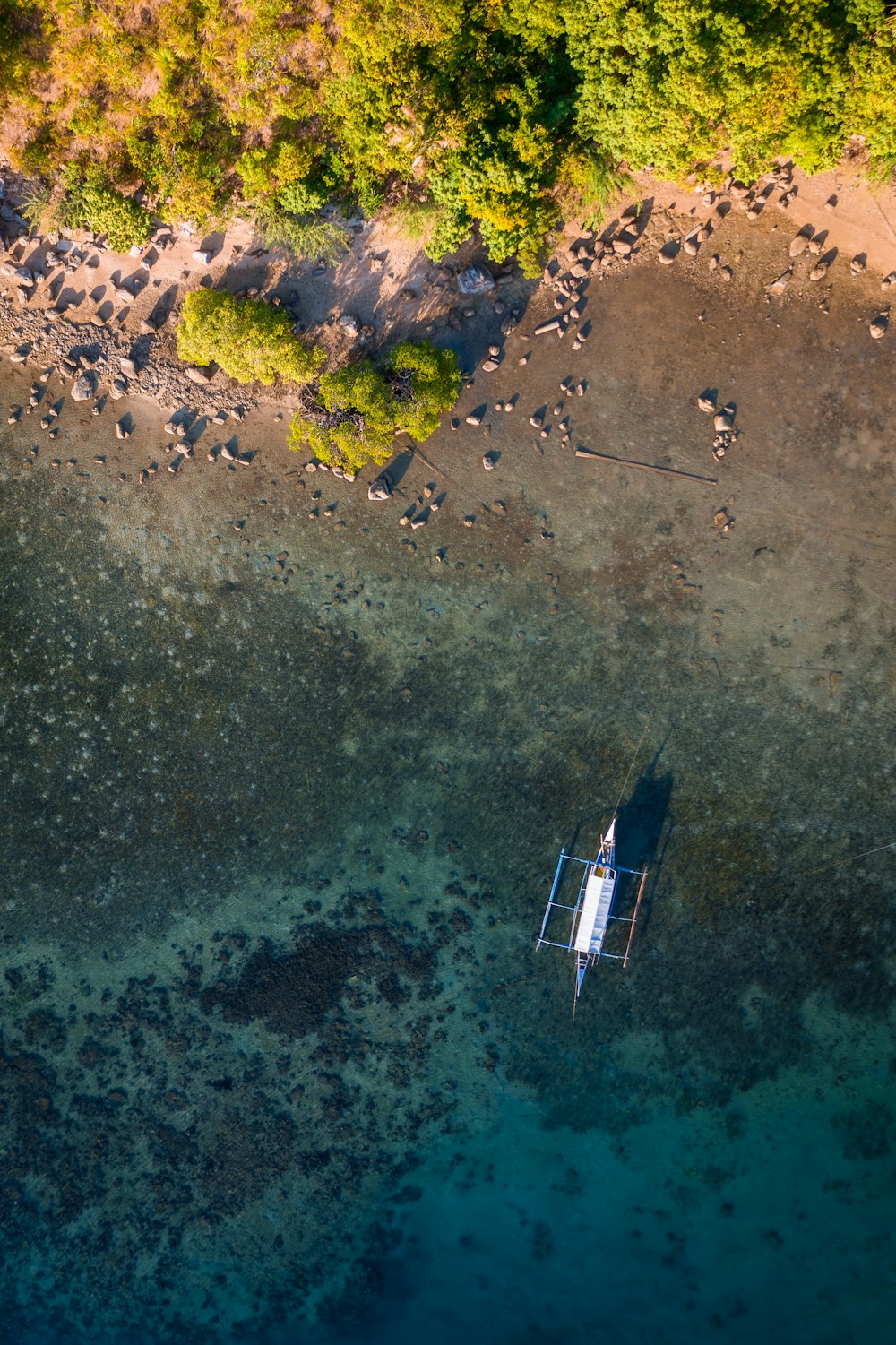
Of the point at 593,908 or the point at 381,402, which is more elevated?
the point at 381,402

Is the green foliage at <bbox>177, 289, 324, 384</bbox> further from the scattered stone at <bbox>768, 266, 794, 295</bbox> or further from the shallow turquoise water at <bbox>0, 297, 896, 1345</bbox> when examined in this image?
the scattered stone at <bbox>768, 266, 794, 295</bbox>

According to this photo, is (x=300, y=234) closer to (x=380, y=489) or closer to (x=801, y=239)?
(x=380, y=489)

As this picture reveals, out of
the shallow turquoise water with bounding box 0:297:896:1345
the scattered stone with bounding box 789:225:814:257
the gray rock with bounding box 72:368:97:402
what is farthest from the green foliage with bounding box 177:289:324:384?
the scattered stone with bounding box 789:225:814:257

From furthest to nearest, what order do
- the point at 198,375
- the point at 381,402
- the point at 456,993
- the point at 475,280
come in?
1. the point at 198,375
2. the point at 456,993
3. the point at 475,280
4. the point at 381,402

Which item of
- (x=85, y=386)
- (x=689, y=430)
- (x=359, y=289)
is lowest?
(x=85, y=386)

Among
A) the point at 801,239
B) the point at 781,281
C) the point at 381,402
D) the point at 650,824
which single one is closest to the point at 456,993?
the point at 650,824

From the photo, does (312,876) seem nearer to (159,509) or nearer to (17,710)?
(17,710)

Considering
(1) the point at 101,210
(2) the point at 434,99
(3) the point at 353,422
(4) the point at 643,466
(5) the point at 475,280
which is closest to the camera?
(2) the point at 434,99

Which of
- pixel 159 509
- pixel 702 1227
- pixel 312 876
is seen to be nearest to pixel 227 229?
pixel 159 509
